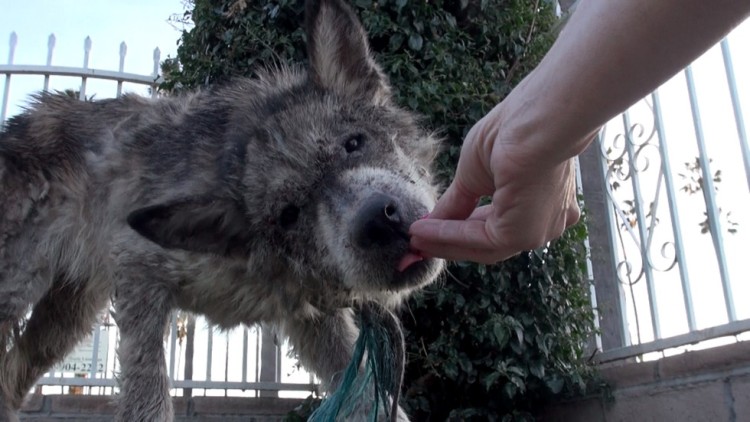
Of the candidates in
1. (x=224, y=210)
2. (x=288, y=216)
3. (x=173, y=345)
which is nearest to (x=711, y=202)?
(x=288, y=216)

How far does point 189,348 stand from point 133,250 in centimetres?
264

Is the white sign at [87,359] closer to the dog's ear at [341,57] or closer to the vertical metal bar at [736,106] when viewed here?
the dog's ear at [341,57]

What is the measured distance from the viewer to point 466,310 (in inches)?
196

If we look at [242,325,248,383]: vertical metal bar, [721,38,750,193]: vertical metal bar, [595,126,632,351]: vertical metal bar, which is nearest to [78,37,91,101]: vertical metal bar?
[242,325,248,383]: vertical metal bar

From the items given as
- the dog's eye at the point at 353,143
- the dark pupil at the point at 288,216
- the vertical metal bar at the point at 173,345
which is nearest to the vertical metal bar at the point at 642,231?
the dog's eye at the point at 353,143

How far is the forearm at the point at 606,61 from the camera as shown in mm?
1219

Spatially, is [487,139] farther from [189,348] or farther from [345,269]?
[189,348]

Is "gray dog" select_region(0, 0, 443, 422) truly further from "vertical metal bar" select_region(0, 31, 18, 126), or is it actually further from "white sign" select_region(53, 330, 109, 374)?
"vertical metal bar" select_region(0, 31, 18, 126)

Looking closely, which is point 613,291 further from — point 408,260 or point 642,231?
point 408,260

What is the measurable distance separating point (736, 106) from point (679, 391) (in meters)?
1.54

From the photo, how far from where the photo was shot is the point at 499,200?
179cm

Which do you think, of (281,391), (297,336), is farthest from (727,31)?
(281,391)

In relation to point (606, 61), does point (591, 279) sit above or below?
above

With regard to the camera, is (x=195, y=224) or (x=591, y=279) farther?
(x=591, y=279)
